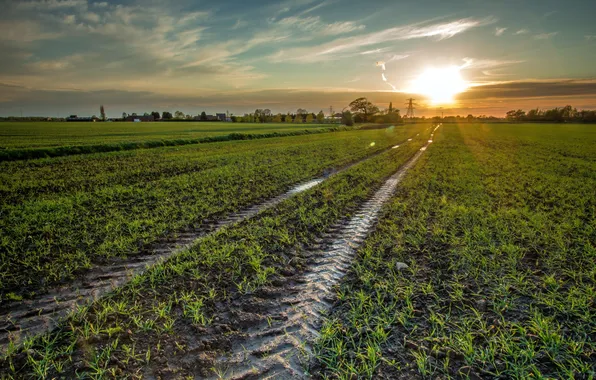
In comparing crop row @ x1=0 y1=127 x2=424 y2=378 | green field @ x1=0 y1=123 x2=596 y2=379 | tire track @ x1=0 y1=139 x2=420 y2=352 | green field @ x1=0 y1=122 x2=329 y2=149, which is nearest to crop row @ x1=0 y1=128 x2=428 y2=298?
green field @ x1=0 y1=123 x2=596 y2=379

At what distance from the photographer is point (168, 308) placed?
4.27m

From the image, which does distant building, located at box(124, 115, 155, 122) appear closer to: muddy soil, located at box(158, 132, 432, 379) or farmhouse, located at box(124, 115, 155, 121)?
farmhouse, located at box(124, 115, 155, 121)

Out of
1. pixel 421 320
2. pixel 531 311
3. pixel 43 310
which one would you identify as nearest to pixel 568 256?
pixel 531 311

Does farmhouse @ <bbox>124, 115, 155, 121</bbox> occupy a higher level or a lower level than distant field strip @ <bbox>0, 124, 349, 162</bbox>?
higher

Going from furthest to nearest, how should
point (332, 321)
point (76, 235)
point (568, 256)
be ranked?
1. point (76, 235)
2. point (568, 256)
3. point (332, 321)

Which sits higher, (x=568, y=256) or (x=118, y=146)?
(x=118, y=146)

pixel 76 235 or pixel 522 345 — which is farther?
pixel 76 235

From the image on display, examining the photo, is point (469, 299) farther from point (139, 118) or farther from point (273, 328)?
point (139, 118)

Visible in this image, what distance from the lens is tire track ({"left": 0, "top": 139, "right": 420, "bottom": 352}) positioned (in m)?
3.88

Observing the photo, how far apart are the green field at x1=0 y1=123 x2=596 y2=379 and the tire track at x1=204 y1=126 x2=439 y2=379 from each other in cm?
4

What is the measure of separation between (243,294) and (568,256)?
6337 mm

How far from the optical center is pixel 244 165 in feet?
56.4

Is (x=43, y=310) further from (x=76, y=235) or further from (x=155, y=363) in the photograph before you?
(x=76, y=235)

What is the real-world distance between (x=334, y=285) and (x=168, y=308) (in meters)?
2.56
